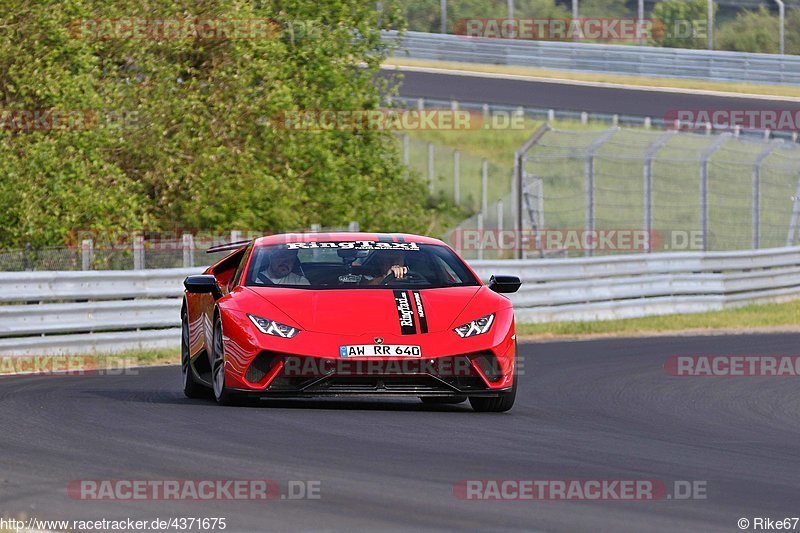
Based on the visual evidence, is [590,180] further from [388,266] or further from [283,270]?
[283,270]

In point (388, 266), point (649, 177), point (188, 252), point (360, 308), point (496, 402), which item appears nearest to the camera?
point (360, 308)

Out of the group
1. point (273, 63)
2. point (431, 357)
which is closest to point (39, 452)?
point (431, 357)

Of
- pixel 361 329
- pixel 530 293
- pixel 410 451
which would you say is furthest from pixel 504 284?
pixel 530 293

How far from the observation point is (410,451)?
852 centimetres

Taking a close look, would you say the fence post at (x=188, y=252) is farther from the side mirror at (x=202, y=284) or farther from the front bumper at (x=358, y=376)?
the front bumper at (x=358, y=376)

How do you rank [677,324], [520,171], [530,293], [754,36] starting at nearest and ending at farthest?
[530,293], [677,324], [520,171], [754,36]

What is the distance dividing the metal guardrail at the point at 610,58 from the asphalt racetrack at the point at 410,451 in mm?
33626

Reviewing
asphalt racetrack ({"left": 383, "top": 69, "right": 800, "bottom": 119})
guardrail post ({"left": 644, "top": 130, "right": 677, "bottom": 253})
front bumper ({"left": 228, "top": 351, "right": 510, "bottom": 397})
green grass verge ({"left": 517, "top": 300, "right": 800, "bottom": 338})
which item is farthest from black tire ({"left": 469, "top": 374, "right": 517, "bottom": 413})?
asphalt racetrack ({"left": 383, "top": 69, "right": 800, "bottom": 119})

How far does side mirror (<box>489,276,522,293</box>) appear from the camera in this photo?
11328 mm

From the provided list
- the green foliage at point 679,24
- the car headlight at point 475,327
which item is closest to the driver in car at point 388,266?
the car headlight at point 475,327

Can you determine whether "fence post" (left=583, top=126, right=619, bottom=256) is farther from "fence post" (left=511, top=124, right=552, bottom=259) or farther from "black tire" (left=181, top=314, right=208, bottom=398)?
"black tire" (left=181, top=314, right=208, bottom=398)

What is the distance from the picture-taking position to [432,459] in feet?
26.8

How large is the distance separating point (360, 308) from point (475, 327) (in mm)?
766

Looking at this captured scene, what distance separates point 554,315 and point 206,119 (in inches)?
292
